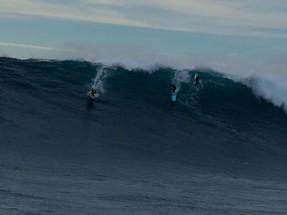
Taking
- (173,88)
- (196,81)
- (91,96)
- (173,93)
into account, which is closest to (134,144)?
(91,96)

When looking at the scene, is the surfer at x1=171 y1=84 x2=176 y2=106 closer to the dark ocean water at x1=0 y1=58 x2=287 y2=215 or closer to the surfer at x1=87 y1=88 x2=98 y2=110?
the dark ocean water at x1=0 y1=58 x2=287 y2=215

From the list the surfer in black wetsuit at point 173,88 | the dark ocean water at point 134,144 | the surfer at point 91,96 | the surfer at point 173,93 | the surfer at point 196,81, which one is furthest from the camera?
the surfer at point 196,81

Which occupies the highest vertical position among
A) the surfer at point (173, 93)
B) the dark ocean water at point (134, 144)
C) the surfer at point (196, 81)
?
the surfer at point (196, 81)

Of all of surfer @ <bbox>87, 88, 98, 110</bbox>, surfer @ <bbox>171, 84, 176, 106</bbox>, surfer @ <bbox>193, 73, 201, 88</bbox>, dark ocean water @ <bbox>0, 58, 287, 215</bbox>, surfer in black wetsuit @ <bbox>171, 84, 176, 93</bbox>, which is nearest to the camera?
dark ocean water @ <bbox>0, 58, 287, 215</bbox>

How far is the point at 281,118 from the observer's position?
27141 millimetres

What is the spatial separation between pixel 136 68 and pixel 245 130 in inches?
296

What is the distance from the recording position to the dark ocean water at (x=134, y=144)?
11750mm

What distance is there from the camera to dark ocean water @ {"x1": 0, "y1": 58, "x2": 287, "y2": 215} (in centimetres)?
1175

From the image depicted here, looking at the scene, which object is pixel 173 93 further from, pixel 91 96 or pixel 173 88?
pixel 91 96

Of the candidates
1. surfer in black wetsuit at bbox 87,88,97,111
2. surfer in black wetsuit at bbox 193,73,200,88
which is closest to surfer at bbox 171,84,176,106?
→ surfer in black wetsuit at bbox 193,73,200,88

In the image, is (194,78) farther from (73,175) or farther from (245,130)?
(73,175)

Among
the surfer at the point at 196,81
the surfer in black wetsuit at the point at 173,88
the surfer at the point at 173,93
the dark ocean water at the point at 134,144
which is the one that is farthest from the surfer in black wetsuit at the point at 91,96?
the surfer at the point at 196,81

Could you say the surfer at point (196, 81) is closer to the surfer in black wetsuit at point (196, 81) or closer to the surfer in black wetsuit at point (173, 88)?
the surfer in black wetsuit at point (196, 81)

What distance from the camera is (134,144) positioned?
1898cm
